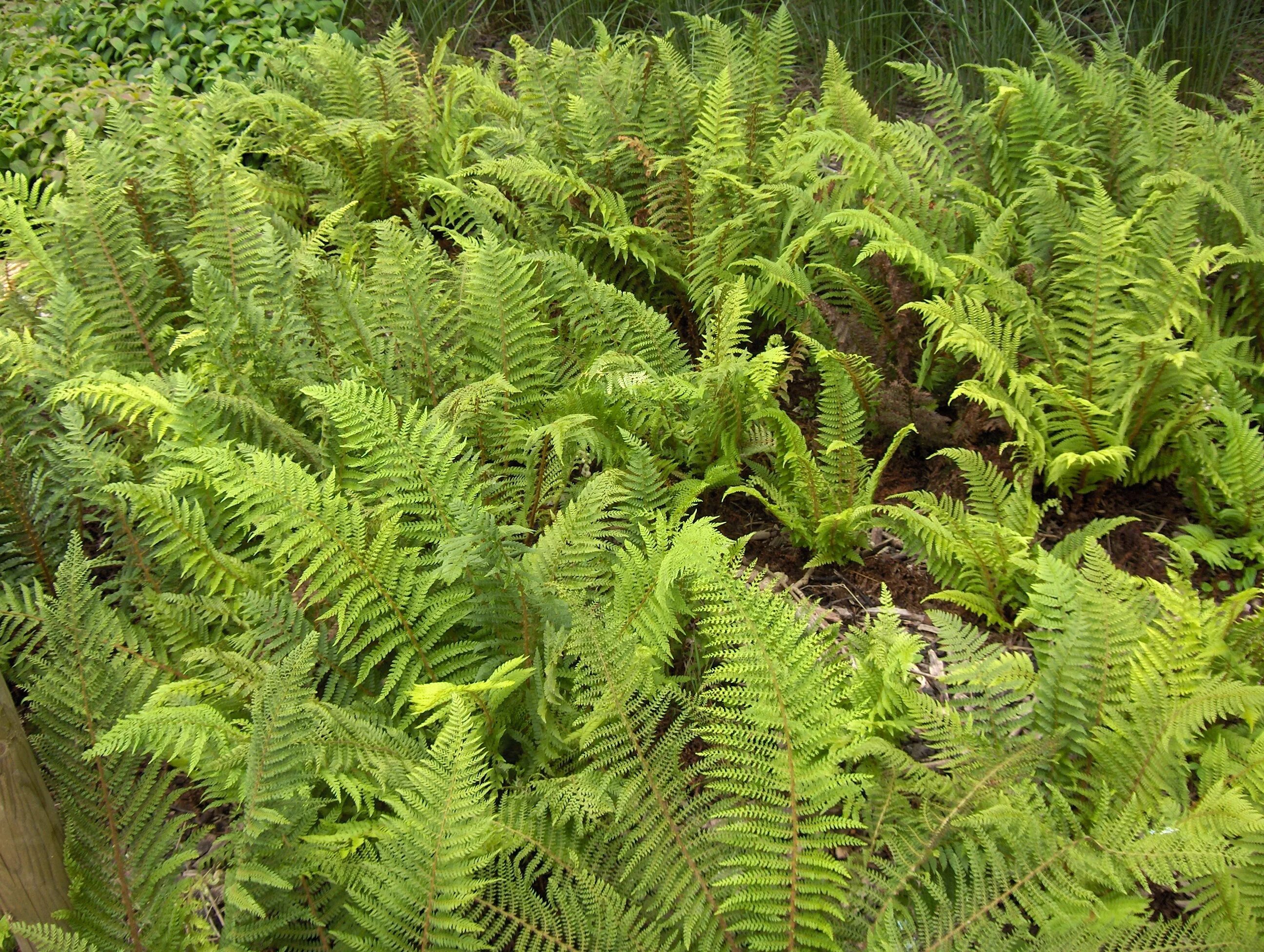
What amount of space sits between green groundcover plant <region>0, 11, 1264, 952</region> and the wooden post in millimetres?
60

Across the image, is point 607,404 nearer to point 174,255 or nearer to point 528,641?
point 528,641

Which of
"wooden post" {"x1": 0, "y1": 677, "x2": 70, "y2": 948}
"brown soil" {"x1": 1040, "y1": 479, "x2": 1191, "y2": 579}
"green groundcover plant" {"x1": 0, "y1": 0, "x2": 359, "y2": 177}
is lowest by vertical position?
"wooden post" {"x1": 0, "y1": 677, "x2": 70, "y2": 948}

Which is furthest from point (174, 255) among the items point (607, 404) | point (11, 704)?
point (11, 704)

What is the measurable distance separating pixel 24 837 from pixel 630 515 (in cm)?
161

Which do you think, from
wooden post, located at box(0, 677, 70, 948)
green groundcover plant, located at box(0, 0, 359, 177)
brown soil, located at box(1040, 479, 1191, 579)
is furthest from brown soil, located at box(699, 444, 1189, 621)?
green groundcover plant, located at box(0, 0, 359, 177)

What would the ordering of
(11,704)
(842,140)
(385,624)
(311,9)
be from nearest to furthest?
(11,704) → (385,624) → (842,140) → (311,9)

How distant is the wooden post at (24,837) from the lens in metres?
1.80

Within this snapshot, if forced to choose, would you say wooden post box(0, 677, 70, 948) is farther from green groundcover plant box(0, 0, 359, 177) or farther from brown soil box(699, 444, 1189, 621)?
green groundcover plant box(0, 0, 359, 177)

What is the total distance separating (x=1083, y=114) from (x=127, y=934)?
432cm

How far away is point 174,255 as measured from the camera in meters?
3.71

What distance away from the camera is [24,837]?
1.84 m

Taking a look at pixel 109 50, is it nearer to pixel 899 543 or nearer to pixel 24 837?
pixel 24 837

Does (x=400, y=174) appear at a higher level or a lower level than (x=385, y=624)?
higher

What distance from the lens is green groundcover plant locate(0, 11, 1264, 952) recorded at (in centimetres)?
194
